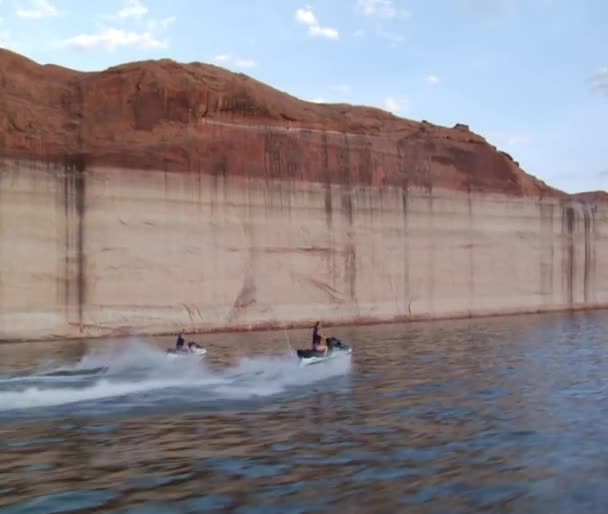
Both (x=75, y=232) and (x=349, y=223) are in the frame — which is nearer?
(x=75, y=232)

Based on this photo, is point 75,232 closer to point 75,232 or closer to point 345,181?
point 75,232

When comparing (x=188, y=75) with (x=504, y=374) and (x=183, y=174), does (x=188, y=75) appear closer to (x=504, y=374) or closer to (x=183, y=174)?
(x=183, y=174)

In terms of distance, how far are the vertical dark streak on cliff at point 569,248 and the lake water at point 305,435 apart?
3144 centimetres

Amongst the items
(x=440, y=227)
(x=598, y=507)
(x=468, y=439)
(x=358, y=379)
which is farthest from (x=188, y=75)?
(x=598, y=507)

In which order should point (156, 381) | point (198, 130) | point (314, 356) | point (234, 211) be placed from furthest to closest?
point (198, 130) → point (234, 211) → point (314, 356) → point (156, 381)

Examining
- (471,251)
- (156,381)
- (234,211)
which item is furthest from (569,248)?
(156,381)

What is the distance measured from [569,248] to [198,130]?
27897 mm

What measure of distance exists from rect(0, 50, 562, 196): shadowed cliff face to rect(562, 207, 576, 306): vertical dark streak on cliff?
9340mm

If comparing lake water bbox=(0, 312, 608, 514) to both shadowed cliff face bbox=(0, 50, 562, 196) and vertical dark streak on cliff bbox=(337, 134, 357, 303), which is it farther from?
vertical dark streak on cliff bbox=(337, 134, 357, 303)

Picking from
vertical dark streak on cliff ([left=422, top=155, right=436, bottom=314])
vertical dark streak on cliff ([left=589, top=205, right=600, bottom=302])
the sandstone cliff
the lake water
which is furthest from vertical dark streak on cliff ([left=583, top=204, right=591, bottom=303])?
the lake water

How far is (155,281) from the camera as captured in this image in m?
36.2

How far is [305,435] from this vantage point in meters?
12.5

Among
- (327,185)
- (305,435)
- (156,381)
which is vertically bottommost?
(305,435)

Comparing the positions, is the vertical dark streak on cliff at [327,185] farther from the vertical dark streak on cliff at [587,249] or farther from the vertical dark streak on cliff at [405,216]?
the vertical dark streak on cliff at [587,249]
